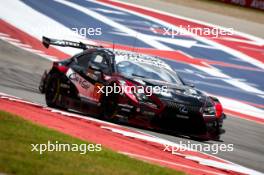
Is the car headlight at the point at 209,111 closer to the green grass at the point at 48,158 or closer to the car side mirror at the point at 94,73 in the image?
the car side mirror at the point at 94,73

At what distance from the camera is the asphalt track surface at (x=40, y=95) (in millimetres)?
13227

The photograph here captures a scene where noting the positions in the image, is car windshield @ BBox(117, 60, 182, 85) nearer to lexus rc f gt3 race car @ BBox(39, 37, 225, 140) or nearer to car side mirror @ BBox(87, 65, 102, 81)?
lexus rc f gt3 race car @ BBox(39, 37, 225, 140)

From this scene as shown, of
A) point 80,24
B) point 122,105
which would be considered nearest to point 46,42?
point 122,105

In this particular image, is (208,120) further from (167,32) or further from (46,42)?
(167,32)

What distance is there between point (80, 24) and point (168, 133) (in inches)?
377
